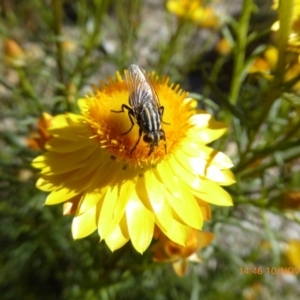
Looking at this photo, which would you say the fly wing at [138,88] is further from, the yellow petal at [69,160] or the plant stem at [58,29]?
the plant stem at [58,29]

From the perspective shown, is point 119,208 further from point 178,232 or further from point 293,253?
point 293,253

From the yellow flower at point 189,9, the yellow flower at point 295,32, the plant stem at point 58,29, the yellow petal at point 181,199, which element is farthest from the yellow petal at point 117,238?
the yellow flower at point 189,9

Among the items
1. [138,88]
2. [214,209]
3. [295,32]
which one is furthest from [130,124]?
[214,209]

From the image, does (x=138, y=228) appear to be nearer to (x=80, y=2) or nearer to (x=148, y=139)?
(x=148, y=139)

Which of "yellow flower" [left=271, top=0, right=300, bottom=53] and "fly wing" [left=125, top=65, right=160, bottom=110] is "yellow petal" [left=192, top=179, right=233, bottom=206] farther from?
"yellow flower" [left=271, top=0, right=300, bottom=53]

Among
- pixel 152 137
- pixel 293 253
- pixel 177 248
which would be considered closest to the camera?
pixel 152 137
